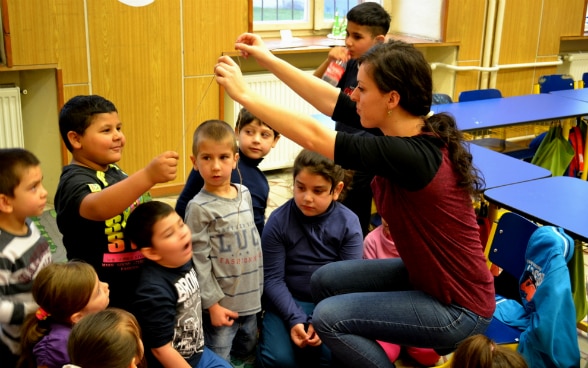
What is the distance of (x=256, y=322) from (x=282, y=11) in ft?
11.4

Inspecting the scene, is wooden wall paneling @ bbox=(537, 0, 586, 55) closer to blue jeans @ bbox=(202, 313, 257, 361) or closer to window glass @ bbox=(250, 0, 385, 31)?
window glass @ bbox=(250, 0, 385, 31)

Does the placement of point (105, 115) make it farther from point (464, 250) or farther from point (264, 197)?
point (464, 250)

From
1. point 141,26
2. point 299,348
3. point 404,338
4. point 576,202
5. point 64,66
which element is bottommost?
point 299,348

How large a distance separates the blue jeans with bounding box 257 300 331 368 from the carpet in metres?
1.46

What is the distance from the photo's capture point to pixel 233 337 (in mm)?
2488

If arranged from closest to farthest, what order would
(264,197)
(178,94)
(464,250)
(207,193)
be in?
1. (464,250)
2. (207,193)
3. (264,197)
4. (178,94)

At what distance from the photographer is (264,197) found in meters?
2.71

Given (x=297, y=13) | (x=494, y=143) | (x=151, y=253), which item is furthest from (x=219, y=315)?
(x=297, y=13)

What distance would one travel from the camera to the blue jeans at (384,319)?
1907 mm

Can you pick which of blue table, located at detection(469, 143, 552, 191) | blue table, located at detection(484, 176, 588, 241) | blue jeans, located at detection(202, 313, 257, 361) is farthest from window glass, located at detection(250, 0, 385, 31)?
blue jeans, located at detection(202, 313, 257, 361)

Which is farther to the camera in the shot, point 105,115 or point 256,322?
point 256,322

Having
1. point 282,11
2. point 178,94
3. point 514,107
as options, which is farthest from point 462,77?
point 178,94

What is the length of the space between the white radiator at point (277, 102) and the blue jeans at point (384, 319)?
2838 mm

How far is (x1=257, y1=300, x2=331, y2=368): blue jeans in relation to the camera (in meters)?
2.47
